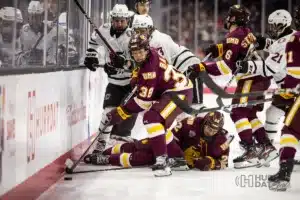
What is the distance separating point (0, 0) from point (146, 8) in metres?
2.40

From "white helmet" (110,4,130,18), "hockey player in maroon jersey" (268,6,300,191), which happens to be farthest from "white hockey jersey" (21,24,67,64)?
"hockey player in maroon jersey" (268,6,300,191)

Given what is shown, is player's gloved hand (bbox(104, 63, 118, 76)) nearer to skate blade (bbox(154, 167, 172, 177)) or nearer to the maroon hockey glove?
the maroon hockey glove

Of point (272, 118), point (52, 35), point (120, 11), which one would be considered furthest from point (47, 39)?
point (272, 118)

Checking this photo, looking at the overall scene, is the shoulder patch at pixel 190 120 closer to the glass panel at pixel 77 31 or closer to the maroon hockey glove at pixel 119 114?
A: the maroon hockey glove at pixel 119 114

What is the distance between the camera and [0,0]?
218cm

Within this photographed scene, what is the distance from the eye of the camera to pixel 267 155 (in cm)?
385

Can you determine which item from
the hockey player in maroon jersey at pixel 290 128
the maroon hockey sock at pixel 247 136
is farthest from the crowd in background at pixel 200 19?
the hockey player in maroon jersey at pixel 290 128

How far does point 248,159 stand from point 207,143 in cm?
37

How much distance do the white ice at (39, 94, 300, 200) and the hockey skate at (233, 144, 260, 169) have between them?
56mm

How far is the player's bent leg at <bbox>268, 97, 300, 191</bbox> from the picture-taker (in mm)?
2955

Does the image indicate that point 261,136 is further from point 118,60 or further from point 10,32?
point 10,32

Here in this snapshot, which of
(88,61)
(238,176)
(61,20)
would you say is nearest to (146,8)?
(88,61)

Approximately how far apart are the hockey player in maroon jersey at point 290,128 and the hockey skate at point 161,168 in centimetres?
67

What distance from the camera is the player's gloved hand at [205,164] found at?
355 cm
